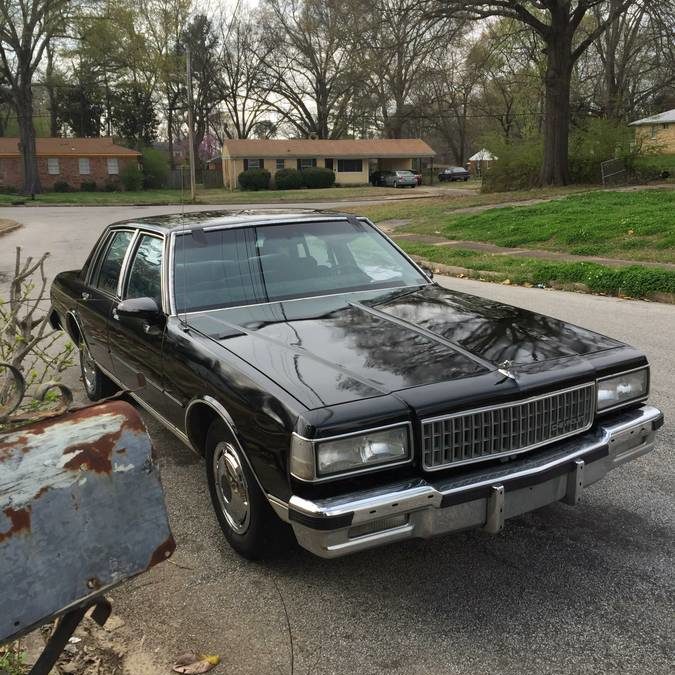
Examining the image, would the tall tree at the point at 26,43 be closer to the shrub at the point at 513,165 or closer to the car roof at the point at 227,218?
the shrub at the point at 513,165

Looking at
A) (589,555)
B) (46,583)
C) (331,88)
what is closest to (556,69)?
(589,555)

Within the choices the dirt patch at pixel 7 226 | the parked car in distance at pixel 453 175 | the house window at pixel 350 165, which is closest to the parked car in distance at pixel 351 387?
the dirt patch at pixel 7 226

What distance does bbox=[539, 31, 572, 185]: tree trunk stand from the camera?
24.6m

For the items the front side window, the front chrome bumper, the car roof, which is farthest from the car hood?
the car roof

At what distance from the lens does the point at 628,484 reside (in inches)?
163

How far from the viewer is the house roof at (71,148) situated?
5544 centimetres

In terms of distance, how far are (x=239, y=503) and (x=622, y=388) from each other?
6.41 ft

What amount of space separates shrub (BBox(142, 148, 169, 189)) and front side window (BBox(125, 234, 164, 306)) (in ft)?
182

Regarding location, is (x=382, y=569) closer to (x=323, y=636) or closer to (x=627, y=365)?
(x=323, y=636)

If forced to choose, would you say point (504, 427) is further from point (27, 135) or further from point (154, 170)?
point (154, 170)

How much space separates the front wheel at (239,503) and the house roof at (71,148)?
5747cm

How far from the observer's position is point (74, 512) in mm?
2047

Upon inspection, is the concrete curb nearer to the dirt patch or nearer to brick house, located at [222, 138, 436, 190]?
the dirt patch

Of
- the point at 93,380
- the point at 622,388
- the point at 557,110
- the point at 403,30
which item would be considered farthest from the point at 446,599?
the point at 557,110
